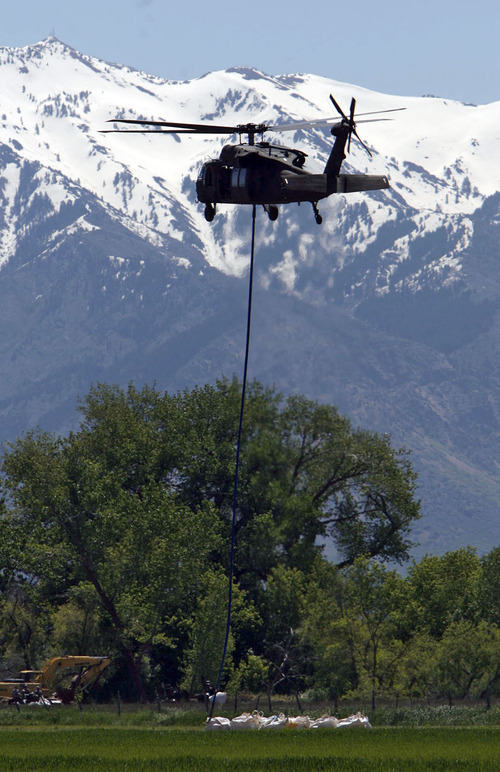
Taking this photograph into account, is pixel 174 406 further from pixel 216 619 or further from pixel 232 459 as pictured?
pixel 216 619

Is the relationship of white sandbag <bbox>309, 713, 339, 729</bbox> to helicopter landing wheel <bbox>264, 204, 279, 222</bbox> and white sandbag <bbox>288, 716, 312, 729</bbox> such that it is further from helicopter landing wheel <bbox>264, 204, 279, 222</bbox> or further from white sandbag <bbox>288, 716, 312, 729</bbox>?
helicopter landing wheel <bbox>264, 204, 279, 222</bbox>

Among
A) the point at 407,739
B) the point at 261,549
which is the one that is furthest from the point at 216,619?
the point at 407,739

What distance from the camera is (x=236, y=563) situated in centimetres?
10181

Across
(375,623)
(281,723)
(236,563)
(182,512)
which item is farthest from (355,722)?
(236,563)

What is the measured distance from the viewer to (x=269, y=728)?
2534 inches

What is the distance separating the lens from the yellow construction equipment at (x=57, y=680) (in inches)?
3017

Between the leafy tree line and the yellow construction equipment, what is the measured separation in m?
5.37

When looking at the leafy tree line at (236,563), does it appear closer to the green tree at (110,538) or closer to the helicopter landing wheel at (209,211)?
the green tree at (110,538)

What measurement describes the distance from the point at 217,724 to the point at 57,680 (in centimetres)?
2032

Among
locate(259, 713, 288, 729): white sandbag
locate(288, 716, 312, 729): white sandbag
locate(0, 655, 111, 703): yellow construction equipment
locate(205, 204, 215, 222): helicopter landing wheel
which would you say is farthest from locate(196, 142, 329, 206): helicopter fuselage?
locate(0, 655, 111, 703): yellow construction equipment

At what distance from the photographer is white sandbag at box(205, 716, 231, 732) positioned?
6344 cm

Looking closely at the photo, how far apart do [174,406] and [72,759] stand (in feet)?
207

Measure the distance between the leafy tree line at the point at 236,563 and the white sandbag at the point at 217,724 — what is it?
22.7 m

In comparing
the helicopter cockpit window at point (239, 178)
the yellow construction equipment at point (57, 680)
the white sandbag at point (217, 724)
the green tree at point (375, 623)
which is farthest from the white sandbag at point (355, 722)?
the helicopter cockpit window at point (239, 178)
